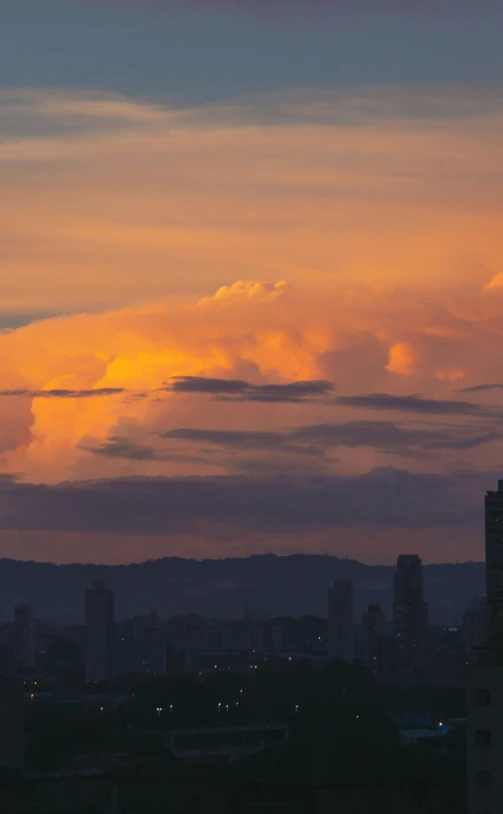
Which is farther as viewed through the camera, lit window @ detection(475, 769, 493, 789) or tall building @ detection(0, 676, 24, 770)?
tall building @ detection(0, 676, 24, 770)

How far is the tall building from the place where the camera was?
95.6 meters

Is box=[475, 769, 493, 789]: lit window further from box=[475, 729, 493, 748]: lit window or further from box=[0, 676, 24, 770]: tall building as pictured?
box=[0, 676, 24, 770]: tall building

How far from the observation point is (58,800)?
7512cm

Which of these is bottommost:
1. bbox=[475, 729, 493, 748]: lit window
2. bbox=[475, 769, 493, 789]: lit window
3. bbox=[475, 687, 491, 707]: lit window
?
bbox=[475, 769, 493, 789]: lit window

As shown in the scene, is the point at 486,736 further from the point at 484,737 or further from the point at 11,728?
the point at 11,728

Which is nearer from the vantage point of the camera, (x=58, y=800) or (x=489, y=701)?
(x=489, y=701)

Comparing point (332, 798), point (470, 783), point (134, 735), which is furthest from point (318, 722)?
point (470, 783)

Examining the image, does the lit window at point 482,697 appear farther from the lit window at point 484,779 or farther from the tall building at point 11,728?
the tall building at point 11,728

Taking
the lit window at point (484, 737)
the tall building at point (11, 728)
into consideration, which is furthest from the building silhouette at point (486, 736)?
the tall building at point (11, 728)

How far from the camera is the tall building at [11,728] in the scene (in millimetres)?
95562

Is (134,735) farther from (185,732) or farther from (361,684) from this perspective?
(361,684)

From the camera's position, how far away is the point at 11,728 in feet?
317

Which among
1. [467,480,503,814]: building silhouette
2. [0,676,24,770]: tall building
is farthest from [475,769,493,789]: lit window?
[0,676,24,770]: tall building

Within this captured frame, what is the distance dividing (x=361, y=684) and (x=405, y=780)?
342ft
